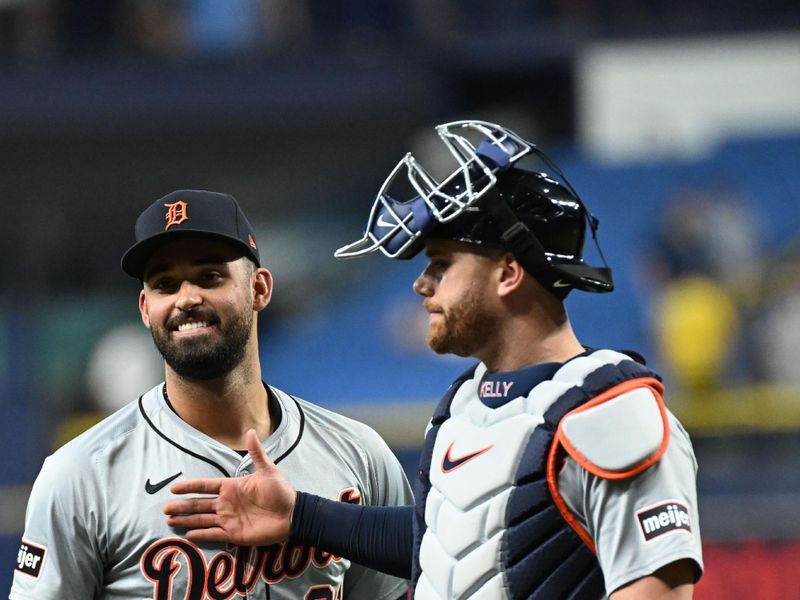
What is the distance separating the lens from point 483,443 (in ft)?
9.34

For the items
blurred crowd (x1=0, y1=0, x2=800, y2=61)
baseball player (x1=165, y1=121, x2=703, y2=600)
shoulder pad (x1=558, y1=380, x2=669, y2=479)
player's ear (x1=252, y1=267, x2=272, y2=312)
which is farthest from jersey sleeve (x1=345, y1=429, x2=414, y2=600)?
blurred crowd (x1=0, y1=0, x2=800, y2=61)

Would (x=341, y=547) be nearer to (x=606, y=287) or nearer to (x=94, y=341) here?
(x=606, y=287)

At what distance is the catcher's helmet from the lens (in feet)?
9.43

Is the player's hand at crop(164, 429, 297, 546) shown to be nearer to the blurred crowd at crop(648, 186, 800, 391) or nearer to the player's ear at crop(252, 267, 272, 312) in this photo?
the player's ear at crop(252, 267, 272, 312)

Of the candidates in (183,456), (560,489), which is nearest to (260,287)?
(183,456)

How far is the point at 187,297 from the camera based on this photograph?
3.09 meters

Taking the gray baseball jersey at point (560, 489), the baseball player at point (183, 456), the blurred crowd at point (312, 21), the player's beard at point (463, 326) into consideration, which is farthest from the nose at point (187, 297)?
the blurred crowd at point (312, 21)

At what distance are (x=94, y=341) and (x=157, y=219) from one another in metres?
9.21

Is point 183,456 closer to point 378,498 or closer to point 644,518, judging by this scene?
point 378,498

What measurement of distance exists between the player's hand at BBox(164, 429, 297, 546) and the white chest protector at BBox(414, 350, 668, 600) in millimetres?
371

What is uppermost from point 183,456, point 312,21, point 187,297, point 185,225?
point 312,21

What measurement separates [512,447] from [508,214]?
50 centimetres

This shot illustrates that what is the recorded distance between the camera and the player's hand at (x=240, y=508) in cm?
308

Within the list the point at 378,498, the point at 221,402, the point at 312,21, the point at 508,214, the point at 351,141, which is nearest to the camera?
the point at 508,214
